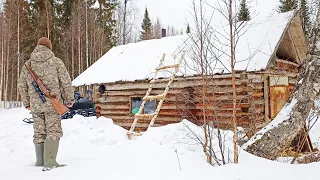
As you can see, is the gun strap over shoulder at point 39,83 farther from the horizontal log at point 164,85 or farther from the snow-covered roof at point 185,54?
the horizontal log at point 164,85

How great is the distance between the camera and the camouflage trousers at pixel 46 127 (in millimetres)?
4301

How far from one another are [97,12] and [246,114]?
22.6m

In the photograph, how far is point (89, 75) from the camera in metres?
12.5

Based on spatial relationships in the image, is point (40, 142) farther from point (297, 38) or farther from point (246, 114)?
point (297, 38)

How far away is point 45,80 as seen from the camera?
4418 mm

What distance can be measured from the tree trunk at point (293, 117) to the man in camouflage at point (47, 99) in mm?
3038

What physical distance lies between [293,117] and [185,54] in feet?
17.4

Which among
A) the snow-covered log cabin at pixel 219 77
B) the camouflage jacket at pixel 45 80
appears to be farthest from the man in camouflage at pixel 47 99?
the snow-covered log cabin at pixel 219 77

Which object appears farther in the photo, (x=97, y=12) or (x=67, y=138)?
(x=97, y=12)

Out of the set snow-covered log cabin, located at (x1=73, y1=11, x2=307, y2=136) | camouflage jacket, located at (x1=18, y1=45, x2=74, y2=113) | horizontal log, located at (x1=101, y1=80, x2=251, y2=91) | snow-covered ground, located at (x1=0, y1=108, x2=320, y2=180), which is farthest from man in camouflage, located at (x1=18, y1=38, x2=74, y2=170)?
horizontal log, located at (x1=101, y1=80, x2=251, y2=91)

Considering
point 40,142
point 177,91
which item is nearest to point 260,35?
point 177,91

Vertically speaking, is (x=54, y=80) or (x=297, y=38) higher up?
(x=297, y=38)

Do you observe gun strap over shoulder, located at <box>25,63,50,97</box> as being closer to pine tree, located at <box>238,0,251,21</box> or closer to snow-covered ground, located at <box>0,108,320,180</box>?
snow-covered ground, located at <box>0,108,320,180</box>

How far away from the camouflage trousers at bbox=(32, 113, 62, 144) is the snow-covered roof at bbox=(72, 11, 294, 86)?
3740 millimetres
